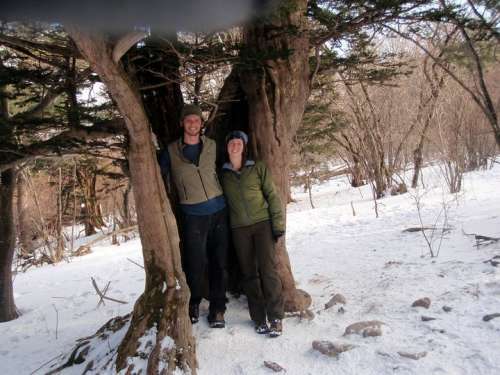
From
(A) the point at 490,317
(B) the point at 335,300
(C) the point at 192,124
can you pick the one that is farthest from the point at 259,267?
(A) the point at 490,317

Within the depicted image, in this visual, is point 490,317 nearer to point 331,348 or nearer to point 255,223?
point 331,348

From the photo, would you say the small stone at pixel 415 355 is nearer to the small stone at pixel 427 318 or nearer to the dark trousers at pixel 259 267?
the small stone at pixel 427 318

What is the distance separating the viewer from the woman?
3.90 meters

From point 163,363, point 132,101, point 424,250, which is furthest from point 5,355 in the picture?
point 424,250

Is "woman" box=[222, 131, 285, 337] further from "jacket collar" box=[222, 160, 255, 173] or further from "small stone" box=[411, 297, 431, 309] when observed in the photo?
"small stone" box=[411, 297, 431, 309]

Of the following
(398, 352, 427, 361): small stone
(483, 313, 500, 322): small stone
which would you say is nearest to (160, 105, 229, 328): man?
(398, 352, 427, 361): small stone

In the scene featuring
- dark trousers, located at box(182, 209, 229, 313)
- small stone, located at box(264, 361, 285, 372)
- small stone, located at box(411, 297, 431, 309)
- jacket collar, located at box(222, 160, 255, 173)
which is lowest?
small stone, located at box(264, 361, 285, 372)

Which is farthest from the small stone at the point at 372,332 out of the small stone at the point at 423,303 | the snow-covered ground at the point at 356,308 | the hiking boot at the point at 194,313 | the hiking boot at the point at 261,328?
the hiking boot at the point at 194,313

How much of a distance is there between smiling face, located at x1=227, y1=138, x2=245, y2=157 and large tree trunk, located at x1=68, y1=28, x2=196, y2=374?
72cm

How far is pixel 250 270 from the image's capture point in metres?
3.97

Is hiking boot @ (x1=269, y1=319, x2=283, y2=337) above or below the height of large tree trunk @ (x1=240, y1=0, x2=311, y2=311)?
below

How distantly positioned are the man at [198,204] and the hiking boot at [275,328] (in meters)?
0.51

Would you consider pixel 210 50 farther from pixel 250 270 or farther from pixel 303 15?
pixel 250 270

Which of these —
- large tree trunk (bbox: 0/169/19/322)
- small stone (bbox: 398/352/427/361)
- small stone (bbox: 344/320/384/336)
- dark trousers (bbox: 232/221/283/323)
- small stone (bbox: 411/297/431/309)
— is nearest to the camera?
small stone (bbox: 398/352/427/361)
